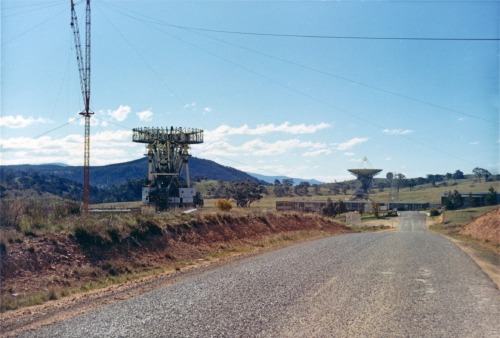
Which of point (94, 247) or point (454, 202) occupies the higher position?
point (94, 247)

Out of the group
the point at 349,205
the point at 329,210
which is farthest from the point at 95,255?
the point at 349,205

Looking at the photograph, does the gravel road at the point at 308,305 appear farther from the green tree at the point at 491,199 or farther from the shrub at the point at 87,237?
the green tree at the point at 491,199

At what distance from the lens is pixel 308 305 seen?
13.3m

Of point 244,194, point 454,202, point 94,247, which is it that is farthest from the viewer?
point 454,202

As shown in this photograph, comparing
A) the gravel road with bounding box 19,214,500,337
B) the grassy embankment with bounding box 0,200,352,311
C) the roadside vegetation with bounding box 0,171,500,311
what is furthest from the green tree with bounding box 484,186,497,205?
the gravel road with bounding box 19,214,500,337

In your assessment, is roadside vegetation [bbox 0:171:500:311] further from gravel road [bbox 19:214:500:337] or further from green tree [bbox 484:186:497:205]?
green tree [bbox 484:186:497:205]

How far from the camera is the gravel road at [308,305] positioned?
11.0 meters

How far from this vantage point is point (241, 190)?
136 meters

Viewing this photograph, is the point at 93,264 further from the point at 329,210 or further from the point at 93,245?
the point at 329,210

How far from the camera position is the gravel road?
11.0m

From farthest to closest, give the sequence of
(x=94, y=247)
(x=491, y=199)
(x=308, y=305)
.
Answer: (x=491, y=199), (x=94, y=247), (x=308, y=305)

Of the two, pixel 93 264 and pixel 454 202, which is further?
pixel 454 202

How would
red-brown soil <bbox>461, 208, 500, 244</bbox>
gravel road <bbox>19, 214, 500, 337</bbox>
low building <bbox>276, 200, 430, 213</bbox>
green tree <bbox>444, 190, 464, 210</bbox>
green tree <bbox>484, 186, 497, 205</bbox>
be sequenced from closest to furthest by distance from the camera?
gravel road <bbox>19, 214, 500, 337</bbox> < red-brown soil <bbox>461, 208, 500, 244</bbox> < low building <bbox>276, 200, 430, 213</bbox> < green tree <bbox>484, 186, 497, 205</bbox> < green tree <bbox>444, 190, 464, 210</bbox>

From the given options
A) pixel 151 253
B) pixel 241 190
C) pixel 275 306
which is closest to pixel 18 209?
pixel 151 253
